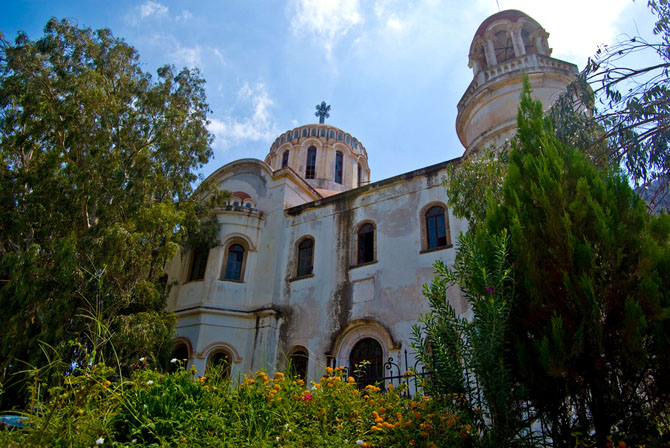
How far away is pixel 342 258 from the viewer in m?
13.7

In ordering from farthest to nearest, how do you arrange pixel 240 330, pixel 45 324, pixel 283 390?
pixel 240 330
pixel 45 324
pixel 283 390

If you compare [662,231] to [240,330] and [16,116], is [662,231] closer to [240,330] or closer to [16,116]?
[240,330]

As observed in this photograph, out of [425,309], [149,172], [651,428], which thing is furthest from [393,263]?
[651,428]

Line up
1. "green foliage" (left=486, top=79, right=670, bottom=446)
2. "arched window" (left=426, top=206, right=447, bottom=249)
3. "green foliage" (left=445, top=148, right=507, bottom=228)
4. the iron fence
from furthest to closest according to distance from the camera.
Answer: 1. "arched window" (left=426, top=206, right=447, bottom=249)
2. "green foliage" (left=445, top=148, right=507, bottom=228)
3. the iron fence
4. "green foliage" (left=486, top=79, right=670, bottom=446)

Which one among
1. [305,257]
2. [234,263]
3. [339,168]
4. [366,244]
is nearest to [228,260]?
[234,263]

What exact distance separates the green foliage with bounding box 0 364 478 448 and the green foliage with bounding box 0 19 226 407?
4.94 m

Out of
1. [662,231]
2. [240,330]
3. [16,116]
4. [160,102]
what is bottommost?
[662,231]

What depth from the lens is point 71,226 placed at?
1078 cm

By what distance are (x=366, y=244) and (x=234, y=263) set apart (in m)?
4.66

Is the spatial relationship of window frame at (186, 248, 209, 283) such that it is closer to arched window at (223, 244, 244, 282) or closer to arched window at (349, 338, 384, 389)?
arched window at (223, 244, 244, 282)

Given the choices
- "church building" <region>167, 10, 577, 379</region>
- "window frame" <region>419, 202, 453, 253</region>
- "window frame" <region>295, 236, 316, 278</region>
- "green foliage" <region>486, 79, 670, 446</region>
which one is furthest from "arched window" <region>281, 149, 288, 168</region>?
"green foliage" <region>486, 79, 670, 446</region>

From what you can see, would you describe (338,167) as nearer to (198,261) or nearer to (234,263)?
(234,263)

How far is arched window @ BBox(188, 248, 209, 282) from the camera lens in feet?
49.1

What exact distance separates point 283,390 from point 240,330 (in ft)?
29.3
